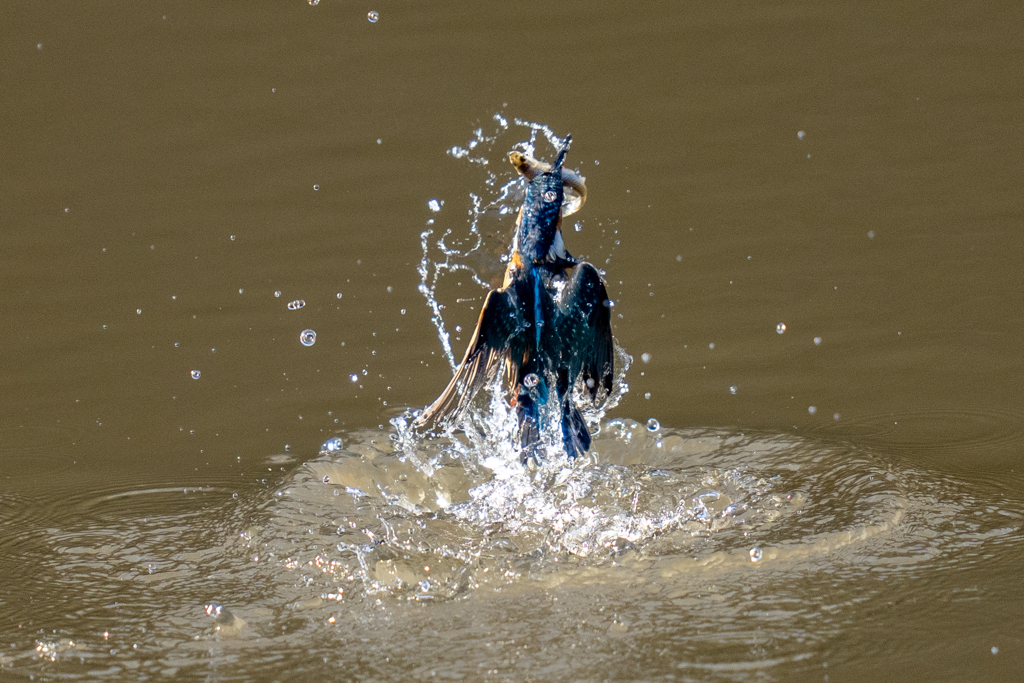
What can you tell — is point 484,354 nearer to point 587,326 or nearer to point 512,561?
point 587,326

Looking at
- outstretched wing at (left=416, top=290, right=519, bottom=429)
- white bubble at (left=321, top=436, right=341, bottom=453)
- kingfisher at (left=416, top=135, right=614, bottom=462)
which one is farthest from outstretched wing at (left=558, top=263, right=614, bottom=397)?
white bubble at (left=321, top=436, right=341, bottom=453)

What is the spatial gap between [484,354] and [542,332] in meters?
0.13

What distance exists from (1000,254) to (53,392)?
3000 millimetres

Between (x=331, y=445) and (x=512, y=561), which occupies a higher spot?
(x=331, y=445)

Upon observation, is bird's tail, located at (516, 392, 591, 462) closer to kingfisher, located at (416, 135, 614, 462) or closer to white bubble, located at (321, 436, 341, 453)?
kingfisher, located at (416, 135, 614, 462)

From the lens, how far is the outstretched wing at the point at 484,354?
2225mm

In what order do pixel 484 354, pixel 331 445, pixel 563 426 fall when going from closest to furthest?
pixel 484 354 → pixel 563 426 → pixel 331 445

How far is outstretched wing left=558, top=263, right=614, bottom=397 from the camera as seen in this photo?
231 cm

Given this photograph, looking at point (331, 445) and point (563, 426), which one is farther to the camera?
point (331, 445)

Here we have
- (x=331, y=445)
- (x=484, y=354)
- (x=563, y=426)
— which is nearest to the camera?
(x=484, y=354)

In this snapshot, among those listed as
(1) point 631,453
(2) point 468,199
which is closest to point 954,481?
(1) point 631,453

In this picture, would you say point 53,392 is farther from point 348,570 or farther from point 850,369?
point 850,369

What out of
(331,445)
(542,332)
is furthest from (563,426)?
(331,445)

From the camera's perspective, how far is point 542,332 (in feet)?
7.60
